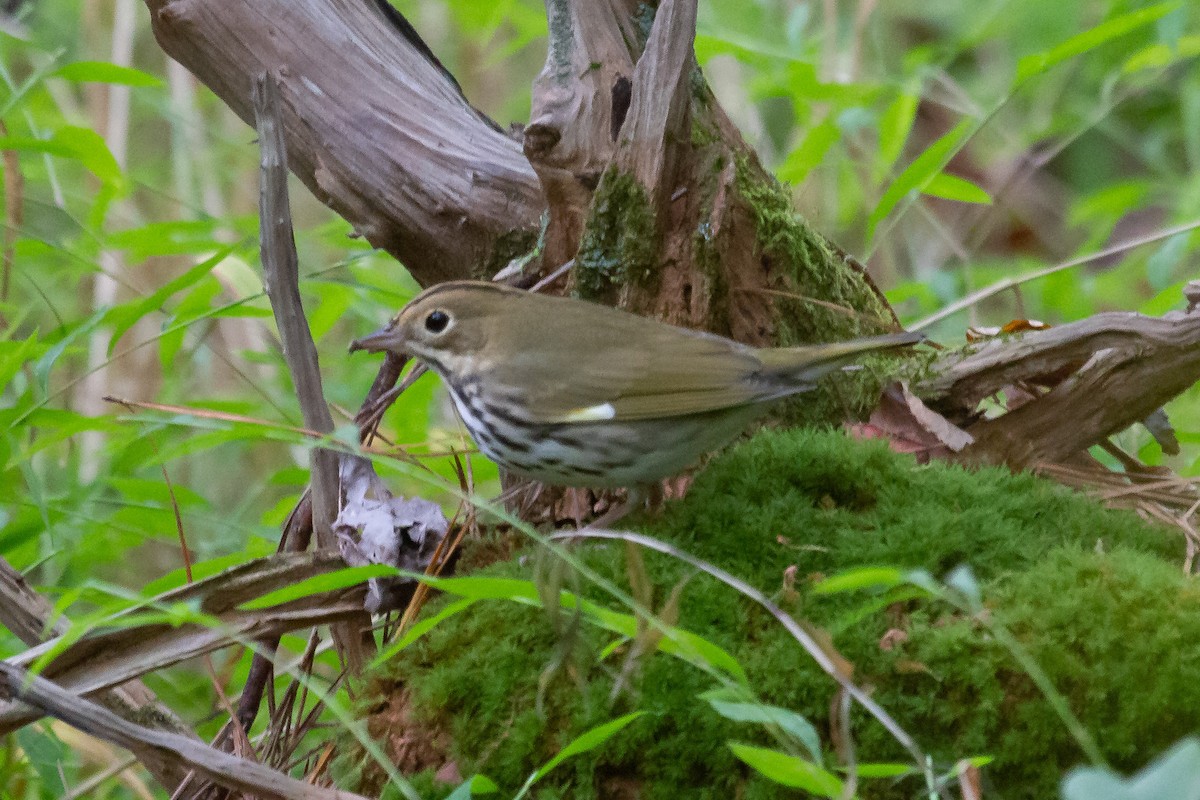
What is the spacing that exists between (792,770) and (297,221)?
5.66m

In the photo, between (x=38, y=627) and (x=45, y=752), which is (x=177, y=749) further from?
(x=45, y=752)

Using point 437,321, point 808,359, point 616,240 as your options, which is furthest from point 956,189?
point 437,321

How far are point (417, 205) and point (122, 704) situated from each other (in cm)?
118

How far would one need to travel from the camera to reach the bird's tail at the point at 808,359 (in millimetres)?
2242

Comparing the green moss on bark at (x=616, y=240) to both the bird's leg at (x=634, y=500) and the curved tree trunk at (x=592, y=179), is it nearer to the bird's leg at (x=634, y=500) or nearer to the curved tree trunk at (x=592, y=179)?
the curved tree trunk at (x=592, y=179)

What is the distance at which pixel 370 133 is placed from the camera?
2621mm

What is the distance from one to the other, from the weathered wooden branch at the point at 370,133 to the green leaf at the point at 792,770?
1580mm

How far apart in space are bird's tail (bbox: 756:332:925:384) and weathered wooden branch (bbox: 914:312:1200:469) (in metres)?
0.24

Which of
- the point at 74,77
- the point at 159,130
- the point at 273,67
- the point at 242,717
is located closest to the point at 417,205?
the point at 273,67

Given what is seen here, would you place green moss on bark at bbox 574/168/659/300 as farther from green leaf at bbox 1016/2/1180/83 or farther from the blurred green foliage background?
green leaf at bbox 1016/2/1180/83

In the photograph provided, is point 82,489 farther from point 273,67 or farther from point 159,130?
point 159,130

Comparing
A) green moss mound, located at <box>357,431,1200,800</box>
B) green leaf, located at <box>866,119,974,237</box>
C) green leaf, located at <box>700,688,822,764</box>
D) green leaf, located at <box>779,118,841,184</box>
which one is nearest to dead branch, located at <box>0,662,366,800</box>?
green moss mound, located at <box>357,431,1200,800</box>

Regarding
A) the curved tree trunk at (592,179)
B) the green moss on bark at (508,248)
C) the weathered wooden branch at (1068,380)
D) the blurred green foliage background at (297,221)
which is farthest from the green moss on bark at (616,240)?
the weathered wooden branch at (1068,380)

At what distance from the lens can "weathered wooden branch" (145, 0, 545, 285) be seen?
260 centimetres
